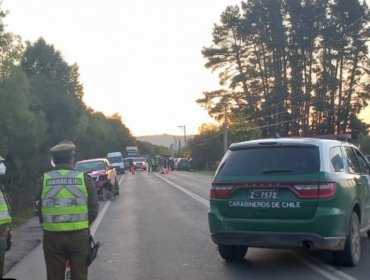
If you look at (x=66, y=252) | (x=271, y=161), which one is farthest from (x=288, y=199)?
(x=66, y=252)

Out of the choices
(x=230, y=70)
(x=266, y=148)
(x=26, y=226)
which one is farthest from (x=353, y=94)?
(x=266, y=148)

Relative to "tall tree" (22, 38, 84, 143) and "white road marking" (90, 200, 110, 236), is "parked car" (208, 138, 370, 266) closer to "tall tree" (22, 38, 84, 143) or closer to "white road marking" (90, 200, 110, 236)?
"white road marking" (90, 200, 110, 236)

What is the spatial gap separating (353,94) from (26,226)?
49739mm

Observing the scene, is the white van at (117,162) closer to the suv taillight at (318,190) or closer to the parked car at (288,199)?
the parked car at (288,199)

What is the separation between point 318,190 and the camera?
7.97m

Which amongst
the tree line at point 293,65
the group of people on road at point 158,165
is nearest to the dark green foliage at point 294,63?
the tree line at point 293,65

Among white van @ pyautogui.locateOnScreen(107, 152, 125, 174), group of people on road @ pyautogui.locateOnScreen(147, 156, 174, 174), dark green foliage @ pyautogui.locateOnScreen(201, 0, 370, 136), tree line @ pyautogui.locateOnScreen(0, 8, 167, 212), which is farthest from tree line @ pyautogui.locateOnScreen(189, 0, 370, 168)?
tree line @ pyautogui.locateOnScreen(0, 8, 167, 212)

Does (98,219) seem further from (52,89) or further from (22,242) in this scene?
(52,89)

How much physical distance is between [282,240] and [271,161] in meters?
1.12

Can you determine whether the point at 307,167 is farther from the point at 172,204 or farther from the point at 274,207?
the point at 172,204

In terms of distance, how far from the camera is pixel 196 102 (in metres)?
66.7

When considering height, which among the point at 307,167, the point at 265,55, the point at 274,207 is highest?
the point at 265,55

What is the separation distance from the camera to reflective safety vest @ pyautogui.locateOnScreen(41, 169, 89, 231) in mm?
5363

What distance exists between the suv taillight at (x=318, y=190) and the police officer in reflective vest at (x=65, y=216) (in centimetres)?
345
